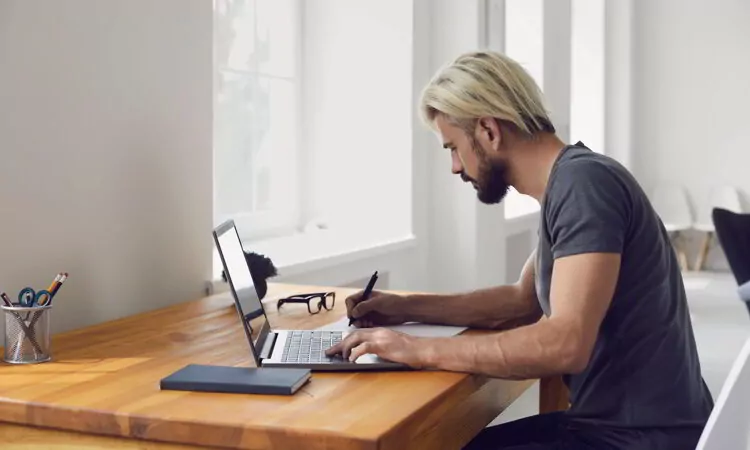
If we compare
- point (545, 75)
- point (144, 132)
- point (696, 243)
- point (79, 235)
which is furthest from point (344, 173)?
point (696, 243)

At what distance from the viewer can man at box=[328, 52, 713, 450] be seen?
156 centimetres

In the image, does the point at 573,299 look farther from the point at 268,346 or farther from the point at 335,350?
the point at 268,346

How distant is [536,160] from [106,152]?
3.11 ft

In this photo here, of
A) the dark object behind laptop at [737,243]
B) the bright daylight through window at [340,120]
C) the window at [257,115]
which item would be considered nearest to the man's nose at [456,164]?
the window at [257,115]

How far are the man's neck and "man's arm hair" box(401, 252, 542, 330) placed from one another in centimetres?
22

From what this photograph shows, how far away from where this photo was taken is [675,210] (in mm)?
7852

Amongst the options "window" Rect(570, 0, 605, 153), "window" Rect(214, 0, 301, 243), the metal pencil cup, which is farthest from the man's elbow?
"window" Rect(570, 0, 605, 153)

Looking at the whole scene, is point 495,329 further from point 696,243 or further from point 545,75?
point 696,243

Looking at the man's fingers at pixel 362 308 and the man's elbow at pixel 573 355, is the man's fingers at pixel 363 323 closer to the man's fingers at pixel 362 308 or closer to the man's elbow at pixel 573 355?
the man's fingers at pixel 362 308

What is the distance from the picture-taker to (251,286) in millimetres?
1950

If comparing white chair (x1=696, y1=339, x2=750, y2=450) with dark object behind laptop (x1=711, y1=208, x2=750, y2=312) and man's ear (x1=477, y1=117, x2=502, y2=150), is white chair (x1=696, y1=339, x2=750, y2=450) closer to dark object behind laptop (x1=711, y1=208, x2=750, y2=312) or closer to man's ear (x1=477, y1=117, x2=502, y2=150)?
man's ear (x1=477, y1=117, x2=502, y2=150)

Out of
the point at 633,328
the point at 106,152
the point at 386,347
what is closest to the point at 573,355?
the point at 633,328

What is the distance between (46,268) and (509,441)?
101cm

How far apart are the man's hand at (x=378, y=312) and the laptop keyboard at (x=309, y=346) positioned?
0.14 metres
